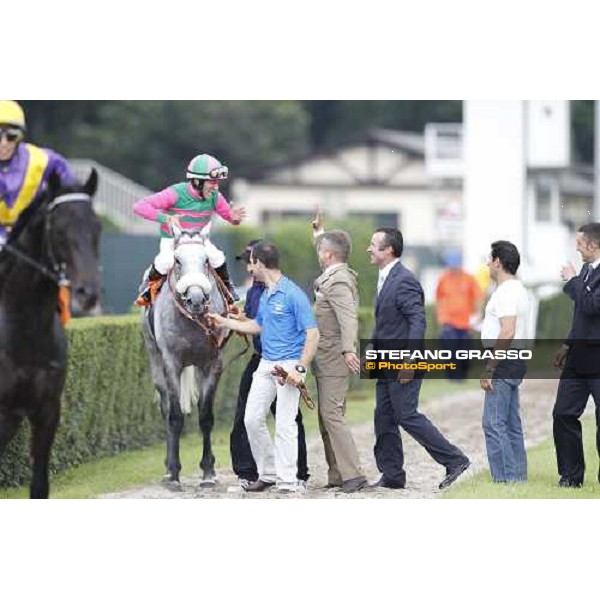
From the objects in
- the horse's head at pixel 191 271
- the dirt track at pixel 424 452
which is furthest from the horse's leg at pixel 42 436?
the horse's head at pixel 191 271

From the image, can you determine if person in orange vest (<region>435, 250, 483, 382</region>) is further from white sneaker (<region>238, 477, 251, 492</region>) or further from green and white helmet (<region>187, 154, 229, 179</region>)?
green and white helmet (<region>187, 154, 229, 179</region>)

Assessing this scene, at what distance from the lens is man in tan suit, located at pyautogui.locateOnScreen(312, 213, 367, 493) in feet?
35.4

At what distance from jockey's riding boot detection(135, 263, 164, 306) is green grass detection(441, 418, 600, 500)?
2745mm

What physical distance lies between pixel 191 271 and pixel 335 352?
122cm

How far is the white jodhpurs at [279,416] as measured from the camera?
10.7 meters

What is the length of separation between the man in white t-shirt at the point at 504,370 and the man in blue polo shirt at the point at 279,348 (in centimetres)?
139

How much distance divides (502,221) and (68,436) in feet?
51.3

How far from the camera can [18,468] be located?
10898mm

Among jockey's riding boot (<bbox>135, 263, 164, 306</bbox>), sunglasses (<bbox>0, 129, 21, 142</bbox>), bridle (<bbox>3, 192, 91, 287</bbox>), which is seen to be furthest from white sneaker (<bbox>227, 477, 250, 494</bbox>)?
sunglasses (<bbox>0, 129, 21, 142</bbox>)

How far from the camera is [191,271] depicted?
34.7 feet

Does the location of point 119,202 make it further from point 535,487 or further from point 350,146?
point 535,487

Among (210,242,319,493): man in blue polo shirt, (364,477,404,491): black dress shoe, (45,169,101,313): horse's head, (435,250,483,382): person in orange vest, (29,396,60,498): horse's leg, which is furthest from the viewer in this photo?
(435,250,483,382): person in orange vest

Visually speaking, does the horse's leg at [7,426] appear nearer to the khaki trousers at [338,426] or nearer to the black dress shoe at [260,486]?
the black dress shoe at [260,486]

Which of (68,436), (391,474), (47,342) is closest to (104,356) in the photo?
(68,436)
